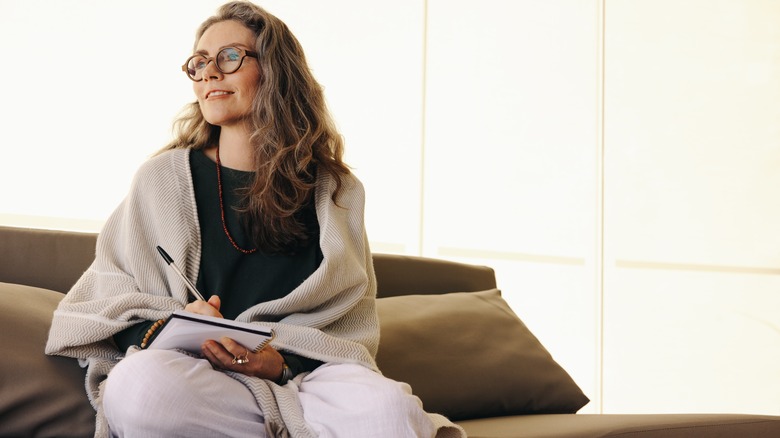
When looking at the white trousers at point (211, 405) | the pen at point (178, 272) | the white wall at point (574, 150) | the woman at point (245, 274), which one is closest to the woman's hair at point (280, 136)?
the woman at point (245, 274)

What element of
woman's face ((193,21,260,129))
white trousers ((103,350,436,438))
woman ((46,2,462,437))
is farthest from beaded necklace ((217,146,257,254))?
white trousers ((103,350,436,438))

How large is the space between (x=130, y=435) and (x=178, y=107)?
1755mm

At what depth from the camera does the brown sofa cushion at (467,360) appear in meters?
1.98

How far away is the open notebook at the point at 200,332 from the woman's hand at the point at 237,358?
0.04ft

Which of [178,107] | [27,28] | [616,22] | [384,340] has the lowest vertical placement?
[384,340]

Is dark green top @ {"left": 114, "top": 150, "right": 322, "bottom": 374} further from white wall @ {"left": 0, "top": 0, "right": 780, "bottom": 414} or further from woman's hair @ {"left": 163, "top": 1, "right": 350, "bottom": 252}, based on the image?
white wall @ {"left": 0, "top": 0, "right": 780, "bottom": 414}

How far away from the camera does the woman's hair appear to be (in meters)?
1.74

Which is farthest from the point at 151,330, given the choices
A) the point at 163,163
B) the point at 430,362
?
the point at 430,362

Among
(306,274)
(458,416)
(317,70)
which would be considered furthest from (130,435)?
(317,70)

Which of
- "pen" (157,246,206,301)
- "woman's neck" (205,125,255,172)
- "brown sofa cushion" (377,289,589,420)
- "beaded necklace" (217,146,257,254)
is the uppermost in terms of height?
"woman's neck" (205,125,255,172)

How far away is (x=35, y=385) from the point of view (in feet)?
4.77

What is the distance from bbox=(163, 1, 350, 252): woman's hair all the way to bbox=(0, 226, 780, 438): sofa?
15.4 inches

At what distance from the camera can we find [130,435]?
1.28m

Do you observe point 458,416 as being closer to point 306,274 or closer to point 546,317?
point 306,274
